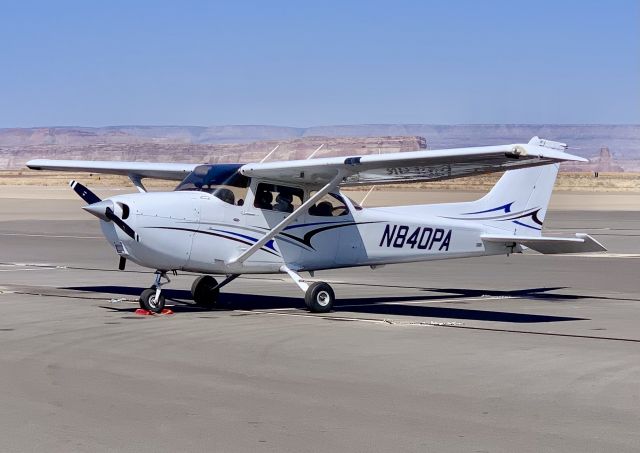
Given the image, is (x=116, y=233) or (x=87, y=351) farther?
(x=116, y=233)

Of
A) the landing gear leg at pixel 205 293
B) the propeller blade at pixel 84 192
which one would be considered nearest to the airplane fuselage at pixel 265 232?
the propeller blade at pixel 84 192

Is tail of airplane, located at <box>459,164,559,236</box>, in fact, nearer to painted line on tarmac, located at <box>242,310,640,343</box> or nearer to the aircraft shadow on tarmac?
the aircraft shadow on tarmac

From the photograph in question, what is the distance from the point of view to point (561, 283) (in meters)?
19.8

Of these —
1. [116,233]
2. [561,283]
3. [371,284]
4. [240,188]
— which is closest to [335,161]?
[240,188]

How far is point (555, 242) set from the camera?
1605 centimetres

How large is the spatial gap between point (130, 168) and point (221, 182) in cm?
325

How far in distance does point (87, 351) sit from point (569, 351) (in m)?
4.83

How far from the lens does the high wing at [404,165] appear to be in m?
12.9

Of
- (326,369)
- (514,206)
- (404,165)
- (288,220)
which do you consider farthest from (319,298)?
(326,369)

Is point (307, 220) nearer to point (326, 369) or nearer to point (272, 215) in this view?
point (272, 215)

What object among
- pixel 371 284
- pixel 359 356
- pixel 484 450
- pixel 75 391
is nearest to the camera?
pixel 484 450

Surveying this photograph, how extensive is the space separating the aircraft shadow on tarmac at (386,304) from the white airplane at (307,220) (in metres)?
0.59

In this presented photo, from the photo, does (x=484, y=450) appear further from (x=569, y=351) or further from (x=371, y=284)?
(x=371, y=284)

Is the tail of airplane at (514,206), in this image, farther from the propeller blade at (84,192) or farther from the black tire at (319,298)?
the propeller blade at (84,192)
